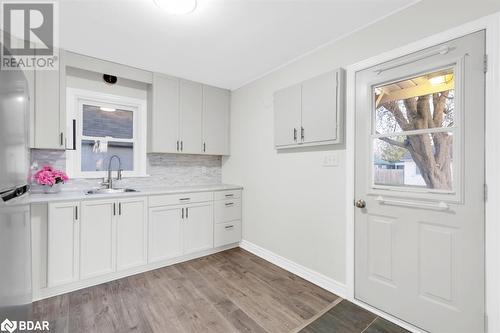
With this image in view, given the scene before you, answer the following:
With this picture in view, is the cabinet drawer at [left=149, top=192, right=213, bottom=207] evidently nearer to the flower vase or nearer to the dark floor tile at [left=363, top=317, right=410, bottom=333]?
the flower vase

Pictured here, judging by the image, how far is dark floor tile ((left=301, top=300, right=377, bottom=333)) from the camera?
1779mm

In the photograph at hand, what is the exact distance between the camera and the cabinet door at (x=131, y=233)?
254 centimetres

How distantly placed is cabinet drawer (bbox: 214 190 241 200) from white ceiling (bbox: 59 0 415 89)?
68.0 inches

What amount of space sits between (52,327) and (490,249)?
3116mm

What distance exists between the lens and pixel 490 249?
1.43 meters

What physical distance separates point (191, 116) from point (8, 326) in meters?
2.85

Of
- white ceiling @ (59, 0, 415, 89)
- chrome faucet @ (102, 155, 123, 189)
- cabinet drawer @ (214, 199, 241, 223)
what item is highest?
white ceiling @ (59, 0, 415, 89)

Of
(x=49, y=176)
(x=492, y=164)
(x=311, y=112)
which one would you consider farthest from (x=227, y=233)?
(x=492, y=164)

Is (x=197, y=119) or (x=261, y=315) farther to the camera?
(x=197, y=119)

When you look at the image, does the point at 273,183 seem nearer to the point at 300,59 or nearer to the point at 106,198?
the point at 300,59

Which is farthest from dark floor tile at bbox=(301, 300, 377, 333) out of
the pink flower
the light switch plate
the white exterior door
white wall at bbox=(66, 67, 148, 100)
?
white wall at bbox=(66, 67, 148, 100)

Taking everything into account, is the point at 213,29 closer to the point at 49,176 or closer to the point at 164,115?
the point at 164,115

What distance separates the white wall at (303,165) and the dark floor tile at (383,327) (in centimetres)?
46

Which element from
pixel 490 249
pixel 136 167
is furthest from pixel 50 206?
pixel 490 249
